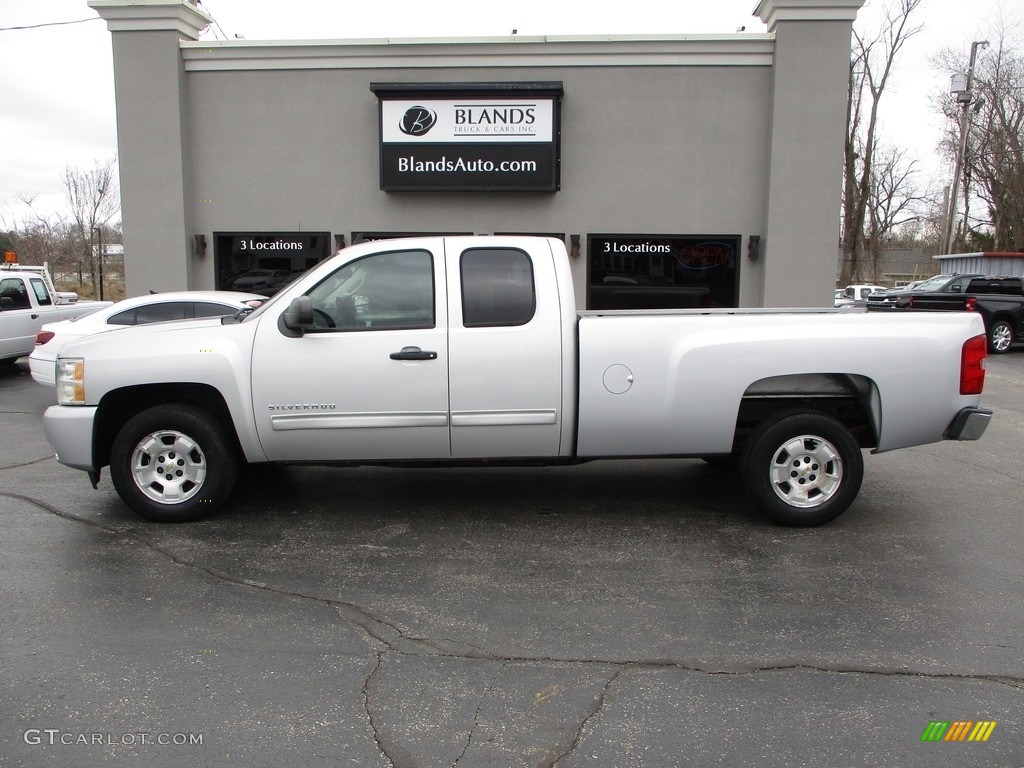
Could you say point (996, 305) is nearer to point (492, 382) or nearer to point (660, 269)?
point (660, 269)

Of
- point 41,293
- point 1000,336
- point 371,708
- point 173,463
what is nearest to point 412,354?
point 173,463

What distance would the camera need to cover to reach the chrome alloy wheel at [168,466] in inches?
231

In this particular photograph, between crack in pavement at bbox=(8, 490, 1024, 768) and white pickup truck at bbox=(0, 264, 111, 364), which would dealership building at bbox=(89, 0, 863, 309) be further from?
crack in pavement at bbox=(8, 490, 1024, 768)

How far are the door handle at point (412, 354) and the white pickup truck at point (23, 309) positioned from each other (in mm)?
9603

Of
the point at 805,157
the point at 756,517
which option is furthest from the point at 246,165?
the point at 756,517

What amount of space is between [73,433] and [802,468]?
197 inches

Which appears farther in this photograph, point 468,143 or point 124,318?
point 468,143

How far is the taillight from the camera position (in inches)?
225

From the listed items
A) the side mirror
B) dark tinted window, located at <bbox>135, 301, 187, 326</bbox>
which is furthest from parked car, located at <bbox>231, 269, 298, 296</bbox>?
the side mirror

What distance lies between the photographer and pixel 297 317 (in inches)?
218

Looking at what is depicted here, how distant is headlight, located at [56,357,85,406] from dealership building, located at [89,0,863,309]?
8398 mm

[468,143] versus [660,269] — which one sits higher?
[468,143]

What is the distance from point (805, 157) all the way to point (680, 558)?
32.7 feet

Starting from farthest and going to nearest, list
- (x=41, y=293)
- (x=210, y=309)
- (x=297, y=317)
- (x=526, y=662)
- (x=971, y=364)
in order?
(x=41, y=293)
(x=210, y=309)
(x=971, y=364)
(x=297, y=317)
(x=526, y=662)
